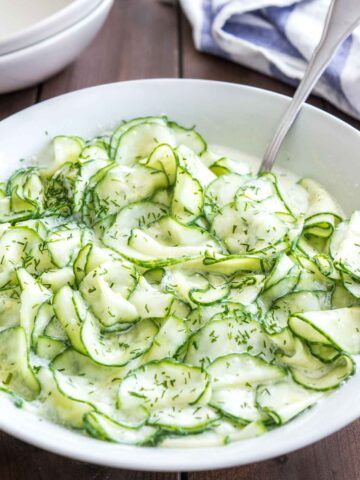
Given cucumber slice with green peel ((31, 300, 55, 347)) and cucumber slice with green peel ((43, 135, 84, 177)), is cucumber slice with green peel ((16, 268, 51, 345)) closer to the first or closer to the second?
cucumber slice with green peel ((31, 300, 55, 347))

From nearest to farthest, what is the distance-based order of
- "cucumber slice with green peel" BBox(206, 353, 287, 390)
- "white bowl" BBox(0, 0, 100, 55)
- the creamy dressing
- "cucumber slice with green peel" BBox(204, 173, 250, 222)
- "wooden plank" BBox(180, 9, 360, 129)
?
"cucumber slice with green peel" BBox(206, 353, 287, 390), "cucumber slice with green peel" BBox(204, 173, 250, 222), the creamy dressing, "white bowl" BBox(0, 0, 100, 55), "wooden plank" BBox(180, 9, 360, 129)

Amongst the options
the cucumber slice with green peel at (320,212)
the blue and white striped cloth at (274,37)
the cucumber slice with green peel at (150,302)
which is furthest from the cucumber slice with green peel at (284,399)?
the blue and white striped cloth at (274,37)

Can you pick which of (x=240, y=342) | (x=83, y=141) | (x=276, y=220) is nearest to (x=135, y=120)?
(x=83, y=141)

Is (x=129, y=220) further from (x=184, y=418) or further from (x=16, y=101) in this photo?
(x=16, y=101)

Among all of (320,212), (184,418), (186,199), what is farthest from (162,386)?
(320,212)

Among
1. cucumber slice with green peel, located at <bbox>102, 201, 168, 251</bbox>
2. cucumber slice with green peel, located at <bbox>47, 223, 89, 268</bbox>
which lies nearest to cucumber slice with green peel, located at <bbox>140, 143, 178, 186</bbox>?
cucumber slice with green peel, located at <bbox>102, 201, 168, 251</bbox>
